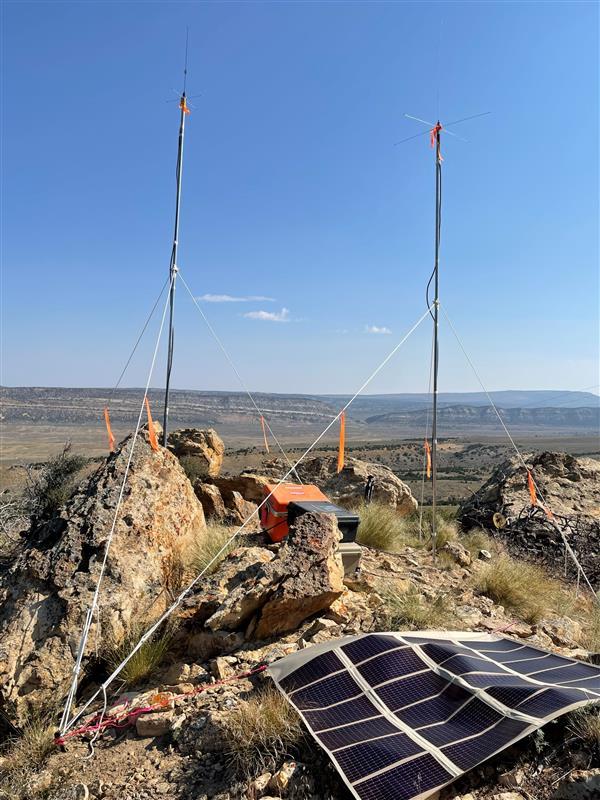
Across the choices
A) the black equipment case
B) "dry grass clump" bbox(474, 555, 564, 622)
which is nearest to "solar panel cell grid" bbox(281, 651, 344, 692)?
the black equipment case

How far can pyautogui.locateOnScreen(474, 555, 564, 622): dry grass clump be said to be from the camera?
640 centimetres

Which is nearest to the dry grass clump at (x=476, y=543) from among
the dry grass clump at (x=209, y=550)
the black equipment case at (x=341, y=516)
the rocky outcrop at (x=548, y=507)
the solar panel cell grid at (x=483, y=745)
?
the rocky outcrop at (x=548, y=507)

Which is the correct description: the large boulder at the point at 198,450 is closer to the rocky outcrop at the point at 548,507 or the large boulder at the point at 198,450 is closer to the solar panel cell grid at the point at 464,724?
the rocky outcrop at the point at 548,507

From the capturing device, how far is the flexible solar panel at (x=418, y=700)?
313 cm

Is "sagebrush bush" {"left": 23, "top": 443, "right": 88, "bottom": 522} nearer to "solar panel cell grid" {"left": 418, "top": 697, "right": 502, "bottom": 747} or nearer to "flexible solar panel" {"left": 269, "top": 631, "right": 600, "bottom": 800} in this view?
"flexible solar panel" {"left": 269, "top": 631, "right": 600, "bottom": 800}

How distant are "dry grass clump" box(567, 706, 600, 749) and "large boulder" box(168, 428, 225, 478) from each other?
8.35 meters

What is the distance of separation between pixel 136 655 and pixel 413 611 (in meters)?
2.50

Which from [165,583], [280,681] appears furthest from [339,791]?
[165,583]

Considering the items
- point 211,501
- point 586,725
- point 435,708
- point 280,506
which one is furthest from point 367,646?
point 211,501

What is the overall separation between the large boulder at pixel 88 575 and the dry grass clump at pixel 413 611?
2.17 meters

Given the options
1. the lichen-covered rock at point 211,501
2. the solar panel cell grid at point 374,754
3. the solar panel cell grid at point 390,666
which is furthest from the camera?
the lichen-covered rock at point 211,501

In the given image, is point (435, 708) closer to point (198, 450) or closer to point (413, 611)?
point (413, 611)

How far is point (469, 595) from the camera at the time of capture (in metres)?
6.39

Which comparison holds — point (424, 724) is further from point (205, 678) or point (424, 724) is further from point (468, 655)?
point (205, 678)
